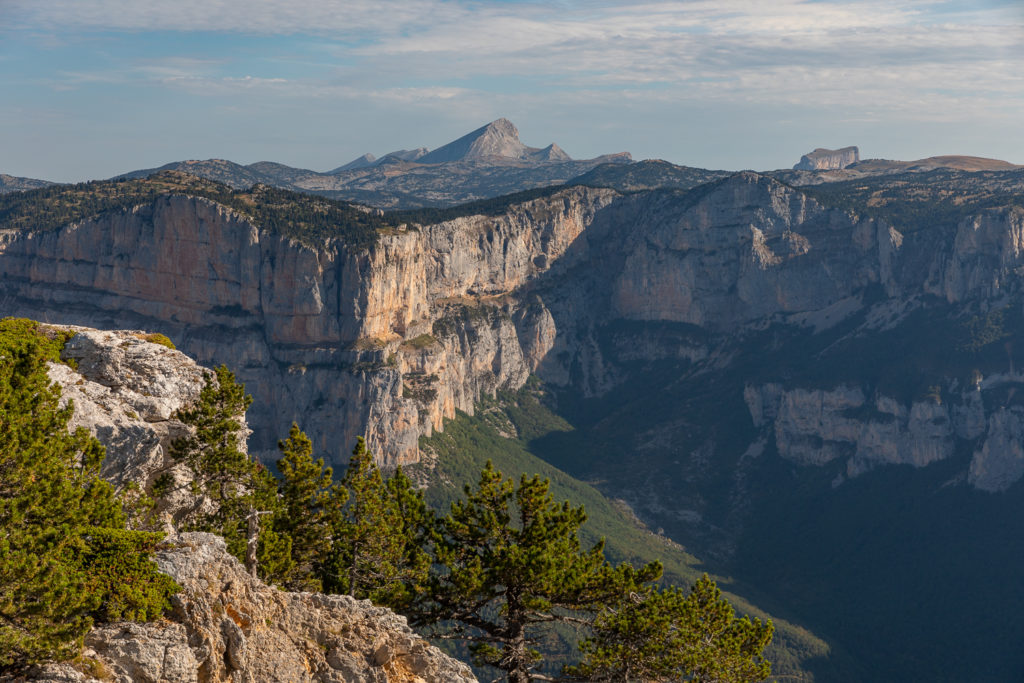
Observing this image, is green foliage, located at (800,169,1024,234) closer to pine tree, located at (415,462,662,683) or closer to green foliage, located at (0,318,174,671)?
pine tree, located at (415,462,662,683)

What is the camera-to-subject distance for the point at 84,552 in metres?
24.1

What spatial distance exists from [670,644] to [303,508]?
18.4 m

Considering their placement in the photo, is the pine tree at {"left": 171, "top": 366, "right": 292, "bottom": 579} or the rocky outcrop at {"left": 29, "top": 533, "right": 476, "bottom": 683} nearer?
the rocky outcrop at {"left": 29, "top": 533, "right": 476, "bottom": 683}

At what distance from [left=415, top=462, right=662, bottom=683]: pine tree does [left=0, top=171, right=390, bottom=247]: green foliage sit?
10579cm

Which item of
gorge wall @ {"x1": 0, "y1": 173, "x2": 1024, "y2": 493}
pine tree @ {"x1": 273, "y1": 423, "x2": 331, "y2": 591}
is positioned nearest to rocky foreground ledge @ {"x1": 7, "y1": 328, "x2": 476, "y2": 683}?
pine tree @ {"x1": 273, "y1": 423, "x2": 331, "y2": 591}

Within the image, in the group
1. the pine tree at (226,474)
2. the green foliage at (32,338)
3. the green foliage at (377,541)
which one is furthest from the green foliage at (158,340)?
the green foliage at (377,541)

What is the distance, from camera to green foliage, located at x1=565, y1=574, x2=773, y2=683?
34750 millimetres

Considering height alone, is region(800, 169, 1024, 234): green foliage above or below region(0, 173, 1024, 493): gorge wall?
above

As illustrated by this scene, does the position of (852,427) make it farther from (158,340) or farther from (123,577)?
(123,577)

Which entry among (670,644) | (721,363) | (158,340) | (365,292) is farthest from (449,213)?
(670,644)

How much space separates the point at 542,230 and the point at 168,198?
8296 cm

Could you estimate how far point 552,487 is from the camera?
152125 mm

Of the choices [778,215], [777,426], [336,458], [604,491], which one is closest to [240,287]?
[336,458]

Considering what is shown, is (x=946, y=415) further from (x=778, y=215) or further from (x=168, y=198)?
(x=168, y=198)
